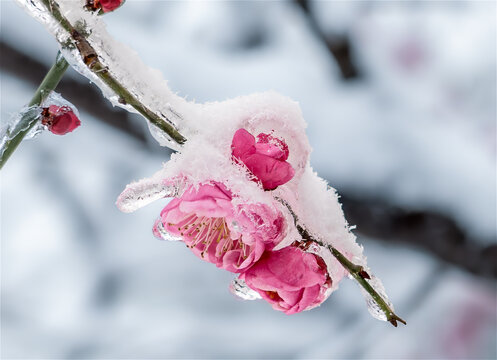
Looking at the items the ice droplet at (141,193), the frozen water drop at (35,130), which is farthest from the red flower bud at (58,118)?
the ice droplet at (141,193)

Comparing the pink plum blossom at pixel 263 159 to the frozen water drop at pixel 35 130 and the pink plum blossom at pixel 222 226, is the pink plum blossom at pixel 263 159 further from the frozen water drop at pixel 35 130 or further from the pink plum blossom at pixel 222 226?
the frozen water drop at pixel 35 130

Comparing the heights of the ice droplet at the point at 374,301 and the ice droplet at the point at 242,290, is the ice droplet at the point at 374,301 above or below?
above

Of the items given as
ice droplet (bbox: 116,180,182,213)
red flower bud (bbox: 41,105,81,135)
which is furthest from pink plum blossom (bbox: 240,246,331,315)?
red flower bud (bbox: 41,105,81,135)

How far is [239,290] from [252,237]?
102 mm

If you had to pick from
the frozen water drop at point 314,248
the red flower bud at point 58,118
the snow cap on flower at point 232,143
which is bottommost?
the red flower bud at point 58,118

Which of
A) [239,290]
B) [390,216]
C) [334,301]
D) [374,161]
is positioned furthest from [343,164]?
[239,290]

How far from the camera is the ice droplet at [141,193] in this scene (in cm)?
38

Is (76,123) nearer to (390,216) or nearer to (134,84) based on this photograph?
(134,84)

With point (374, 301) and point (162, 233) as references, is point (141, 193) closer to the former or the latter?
point (162, 233)

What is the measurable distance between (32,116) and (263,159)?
203mm

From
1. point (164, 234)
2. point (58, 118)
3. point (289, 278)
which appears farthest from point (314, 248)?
point (58, 118)

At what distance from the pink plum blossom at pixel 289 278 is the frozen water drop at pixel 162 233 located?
0.08 m

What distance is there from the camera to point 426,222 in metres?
1.17

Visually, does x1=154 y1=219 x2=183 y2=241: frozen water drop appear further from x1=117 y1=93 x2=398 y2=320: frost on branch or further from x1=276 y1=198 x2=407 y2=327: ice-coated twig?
x1=276 y1=198 x2=407 y2=327: ice-coated twig
